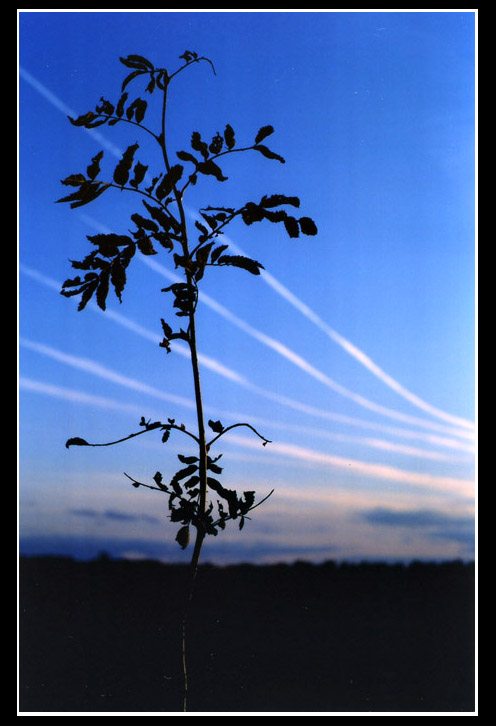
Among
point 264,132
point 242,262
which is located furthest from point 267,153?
point 242,262

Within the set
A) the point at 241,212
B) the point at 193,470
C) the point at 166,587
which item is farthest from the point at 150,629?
the point at 241,212

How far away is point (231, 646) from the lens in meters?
2.35

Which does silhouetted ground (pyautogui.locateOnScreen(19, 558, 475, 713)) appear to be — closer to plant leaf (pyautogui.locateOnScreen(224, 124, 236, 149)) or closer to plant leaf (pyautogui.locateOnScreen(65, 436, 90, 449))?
plant leaf (pyautogui.locateOnScreen(65, 436, 90, 449))

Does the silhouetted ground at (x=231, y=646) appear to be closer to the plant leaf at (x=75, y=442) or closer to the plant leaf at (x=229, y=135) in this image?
the plant leaf at (x=75, y=442)

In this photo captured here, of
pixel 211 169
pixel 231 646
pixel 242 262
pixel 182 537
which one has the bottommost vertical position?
pixel 231 646

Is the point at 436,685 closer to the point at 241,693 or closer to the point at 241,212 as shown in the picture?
the point at 241,693

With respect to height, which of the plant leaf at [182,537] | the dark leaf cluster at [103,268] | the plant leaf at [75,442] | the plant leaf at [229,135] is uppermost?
the plant leaf at [229,135]

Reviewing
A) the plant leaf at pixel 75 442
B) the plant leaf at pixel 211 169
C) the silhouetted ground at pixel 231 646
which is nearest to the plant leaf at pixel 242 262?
the plant leaf at pixel 211 169

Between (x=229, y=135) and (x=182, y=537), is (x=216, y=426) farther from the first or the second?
(x=229, y=135)

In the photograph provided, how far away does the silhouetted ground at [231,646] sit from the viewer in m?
2.24

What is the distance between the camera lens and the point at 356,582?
8.83 feet

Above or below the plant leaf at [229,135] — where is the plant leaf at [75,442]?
below
